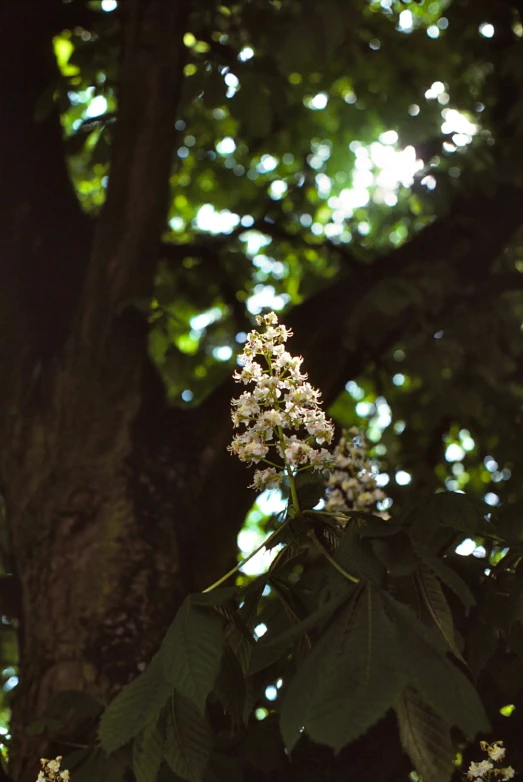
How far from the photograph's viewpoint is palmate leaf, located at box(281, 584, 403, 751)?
0.85m

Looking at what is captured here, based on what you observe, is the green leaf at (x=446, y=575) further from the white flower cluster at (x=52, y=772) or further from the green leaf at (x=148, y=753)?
the white flower cluster at (x=52, y=772)

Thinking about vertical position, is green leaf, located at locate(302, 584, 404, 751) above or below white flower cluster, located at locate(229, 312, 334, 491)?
below

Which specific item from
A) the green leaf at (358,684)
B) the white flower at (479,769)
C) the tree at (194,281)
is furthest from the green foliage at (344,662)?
A: the tree at (194,281)

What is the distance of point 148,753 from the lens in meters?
1.20

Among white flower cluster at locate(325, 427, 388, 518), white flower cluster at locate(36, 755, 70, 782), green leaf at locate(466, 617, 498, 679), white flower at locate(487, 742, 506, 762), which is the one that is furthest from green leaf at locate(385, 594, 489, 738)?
white flower cluster at locate(325, 427, 388, 518)

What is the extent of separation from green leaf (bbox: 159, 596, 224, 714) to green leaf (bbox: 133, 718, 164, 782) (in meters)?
0.18

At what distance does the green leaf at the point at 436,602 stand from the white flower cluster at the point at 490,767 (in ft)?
1.38

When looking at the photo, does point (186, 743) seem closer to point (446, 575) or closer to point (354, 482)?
point (446, 575)

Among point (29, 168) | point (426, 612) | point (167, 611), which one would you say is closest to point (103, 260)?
point (29, 168)

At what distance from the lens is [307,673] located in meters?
0.95

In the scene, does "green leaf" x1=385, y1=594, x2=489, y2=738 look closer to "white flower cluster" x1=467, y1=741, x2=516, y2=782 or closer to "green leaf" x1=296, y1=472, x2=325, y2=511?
"green leaf" x1=296, y1=472, x2=325, y2=511

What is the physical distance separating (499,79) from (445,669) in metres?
3.62

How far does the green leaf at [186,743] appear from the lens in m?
1.20

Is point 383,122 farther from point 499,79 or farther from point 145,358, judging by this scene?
point 145,358
